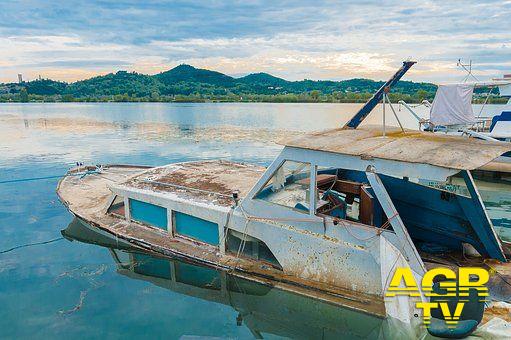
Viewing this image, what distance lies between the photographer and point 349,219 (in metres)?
8.25

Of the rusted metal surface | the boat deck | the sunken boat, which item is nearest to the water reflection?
the rusted metal surface

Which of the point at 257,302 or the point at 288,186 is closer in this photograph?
the point at 288,186

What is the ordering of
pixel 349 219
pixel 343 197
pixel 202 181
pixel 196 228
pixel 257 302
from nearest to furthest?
pixel 349 219, pixel 343 197, pixel 257 302, pixel 196 228, pixel 202 181

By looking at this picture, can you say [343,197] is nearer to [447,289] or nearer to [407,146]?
[407,146]

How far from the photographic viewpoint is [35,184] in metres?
19.6

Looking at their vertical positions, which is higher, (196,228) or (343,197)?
(343,197)

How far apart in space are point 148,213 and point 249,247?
3.40m

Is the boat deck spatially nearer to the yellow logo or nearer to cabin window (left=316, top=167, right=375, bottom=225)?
cabin window (left=316, top=167, right=375, bottom=225)

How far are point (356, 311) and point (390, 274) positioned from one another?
1.17 meters

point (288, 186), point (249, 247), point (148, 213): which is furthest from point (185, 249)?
point (288, 186)

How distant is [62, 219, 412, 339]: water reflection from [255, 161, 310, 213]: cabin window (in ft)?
5.99

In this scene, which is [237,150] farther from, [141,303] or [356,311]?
[356,311]

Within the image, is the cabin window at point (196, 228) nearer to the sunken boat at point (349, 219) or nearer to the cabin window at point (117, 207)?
the sunken boat at point (349, 219)

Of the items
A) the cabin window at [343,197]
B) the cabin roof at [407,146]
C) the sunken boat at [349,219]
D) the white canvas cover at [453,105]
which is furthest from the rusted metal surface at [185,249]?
the white canvas cover at [453,105]
